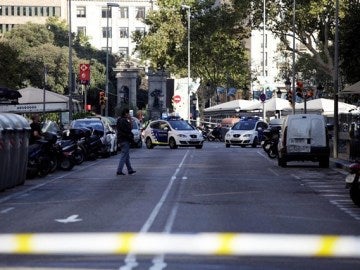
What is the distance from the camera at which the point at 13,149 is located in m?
25.8

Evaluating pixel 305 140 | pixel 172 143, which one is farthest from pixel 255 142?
pixel 305 140

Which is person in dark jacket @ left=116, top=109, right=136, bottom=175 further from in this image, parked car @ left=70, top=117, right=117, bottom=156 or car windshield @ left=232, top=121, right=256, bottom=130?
car windshield @ left=232, top=121, right=256, bottom=130

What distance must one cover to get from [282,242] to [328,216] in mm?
9504

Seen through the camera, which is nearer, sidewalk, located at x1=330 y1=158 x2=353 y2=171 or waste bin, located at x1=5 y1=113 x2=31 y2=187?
waste bin, located at x1=5 y1=113 x2=31 y2=187

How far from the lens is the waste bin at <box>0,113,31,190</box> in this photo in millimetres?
24578

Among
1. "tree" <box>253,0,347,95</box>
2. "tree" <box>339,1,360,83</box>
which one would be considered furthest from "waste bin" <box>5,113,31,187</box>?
"tree" <box>253,0,347,95</box>

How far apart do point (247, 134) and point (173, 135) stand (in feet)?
18.0

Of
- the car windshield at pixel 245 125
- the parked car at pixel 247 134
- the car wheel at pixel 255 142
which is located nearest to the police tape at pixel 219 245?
the parked car at pixel 247 134

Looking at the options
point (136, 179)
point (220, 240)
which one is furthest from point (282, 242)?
point (136, 179)

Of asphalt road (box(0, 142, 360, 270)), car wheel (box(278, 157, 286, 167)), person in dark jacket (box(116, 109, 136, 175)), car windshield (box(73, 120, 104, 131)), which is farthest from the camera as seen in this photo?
car windshield (box(73, 120, 104, 131))

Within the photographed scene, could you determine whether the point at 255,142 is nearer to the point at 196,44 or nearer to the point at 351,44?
the point at 351,44

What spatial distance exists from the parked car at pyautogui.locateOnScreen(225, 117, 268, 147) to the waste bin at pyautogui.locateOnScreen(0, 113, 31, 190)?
3211 centimetres

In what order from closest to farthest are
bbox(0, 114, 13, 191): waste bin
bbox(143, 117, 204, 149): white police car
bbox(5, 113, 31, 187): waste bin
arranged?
bbox(0, 114, 13, 191): waste bin → bbox(5, 113, 31, 187): waste bin → bbox(143, 117, 204, 149): white police car

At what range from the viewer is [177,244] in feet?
31.7
